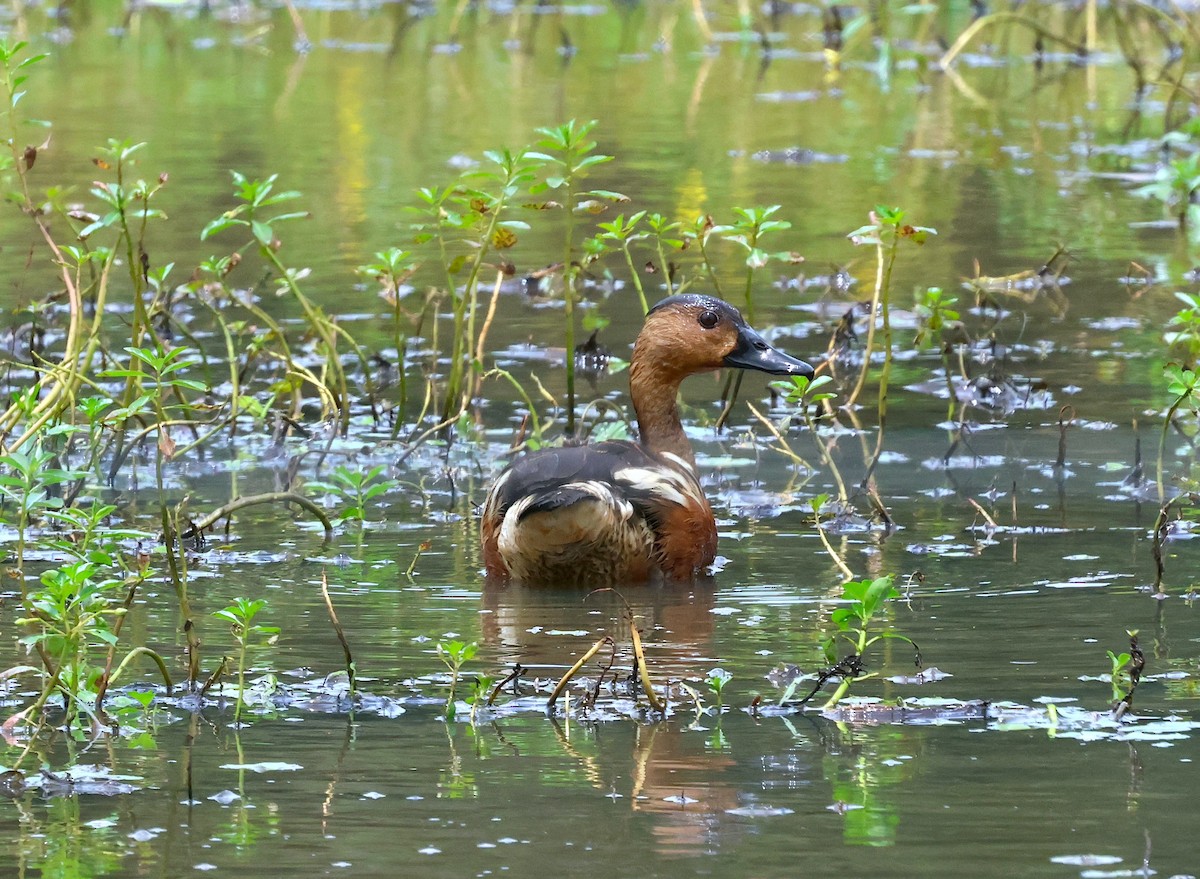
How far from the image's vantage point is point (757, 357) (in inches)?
287

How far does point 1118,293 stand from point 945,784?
6.68 meters

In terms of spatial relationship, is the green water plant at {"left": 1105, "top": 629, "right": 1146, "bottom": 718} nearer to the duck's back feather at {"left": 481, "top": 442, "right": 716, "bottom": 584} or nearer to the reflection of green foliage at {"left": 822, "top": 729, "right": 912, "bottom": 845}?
the reflection of green foliage at {"left": 822, "top": 729, "right": 912, "bottom": 845}

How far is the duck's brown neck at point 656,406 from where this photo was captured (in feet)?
23.6

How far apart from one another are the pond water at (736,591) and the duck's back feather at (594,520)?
0.12m

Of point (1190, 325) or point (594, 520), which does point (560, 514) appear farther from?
point (1190, 325)

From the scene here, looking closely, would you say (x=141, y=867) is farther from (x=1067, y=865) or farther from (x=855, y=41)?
(x=855, y=41)

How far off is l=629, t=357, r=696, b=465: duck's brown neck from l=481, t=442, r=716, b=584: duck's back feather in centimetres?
50

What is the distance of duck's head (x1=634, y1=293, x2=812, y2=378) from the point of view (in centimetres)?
721

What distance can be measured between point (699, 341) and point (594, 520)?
1189 mm

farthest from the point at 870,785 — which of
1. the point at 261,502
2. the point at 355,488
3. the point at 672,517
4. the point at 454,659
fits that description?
the point at 355,488

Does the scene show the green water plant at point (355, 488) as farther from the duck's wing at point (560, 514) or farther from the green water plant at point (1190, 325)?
the green water plant at point (1190, 325)

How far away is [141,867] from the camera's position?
13.3ft

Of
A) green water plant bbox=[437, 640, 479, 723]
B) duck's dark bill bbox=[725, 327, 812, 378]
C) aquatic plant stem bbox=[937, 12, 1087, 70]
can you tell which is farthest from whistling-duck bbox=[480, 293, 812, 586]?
aquatic plant stem bbox=[937, 12, 1087, 70]

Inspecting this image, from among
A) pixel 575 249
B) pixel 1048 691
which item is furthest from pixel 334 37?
pixel 1048 691
